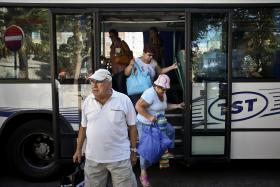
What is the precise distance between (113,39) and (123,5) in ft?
4.47

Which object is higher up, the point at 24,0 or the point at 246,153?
the point at 24,0

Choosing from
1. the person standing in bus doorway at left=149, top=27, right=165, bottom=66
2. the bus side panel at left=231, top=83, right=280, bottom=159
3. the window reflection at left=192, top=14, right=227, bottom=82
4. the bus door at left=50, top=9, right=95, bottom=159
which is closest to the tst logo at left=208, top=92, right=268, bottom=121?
the bus side panel at left=231, top=83, right=280, bottom=159

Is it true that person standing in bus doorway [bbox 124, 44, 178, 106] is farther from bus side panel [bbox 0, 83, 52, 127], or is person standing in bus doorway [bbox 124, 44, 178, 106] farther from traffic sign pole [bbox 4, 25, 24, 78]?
traffic sign pole [bbox 4, 25, 24, 78]

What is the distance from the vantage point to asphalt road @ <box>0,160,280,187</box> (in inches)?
218

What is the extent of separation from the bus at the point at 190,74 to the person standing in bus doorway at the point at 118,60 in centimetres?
72

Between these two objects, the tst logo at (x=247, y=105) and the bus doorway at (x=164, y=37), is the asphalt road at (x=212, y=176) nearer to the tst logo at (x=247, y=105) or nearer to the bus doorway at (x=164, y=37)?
the bus doorway at (x=164, y=37)

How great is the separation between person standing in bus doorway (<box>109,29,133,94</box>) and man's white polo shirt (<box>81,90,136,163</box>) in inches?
97.8

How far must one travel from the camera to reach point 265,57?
217 inches

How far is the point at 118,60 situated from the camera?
6.33 m

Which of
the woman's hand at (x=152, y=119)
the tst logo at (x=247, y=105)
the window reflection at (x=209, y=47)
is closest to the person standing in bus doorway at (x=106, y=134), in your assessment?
the woman's hand at (x=152, y=119)

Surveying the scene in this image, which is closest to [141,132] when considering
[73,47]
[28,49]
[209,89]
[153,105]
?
[153,105]

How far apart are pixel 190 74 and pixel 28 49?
7.05ft

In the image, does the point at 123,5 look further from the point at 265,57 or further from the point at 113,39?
the point at 265,57

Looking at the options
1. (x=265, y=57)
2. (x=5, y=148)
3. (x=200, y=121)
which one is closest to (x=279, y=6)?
(x=265, y=57)
